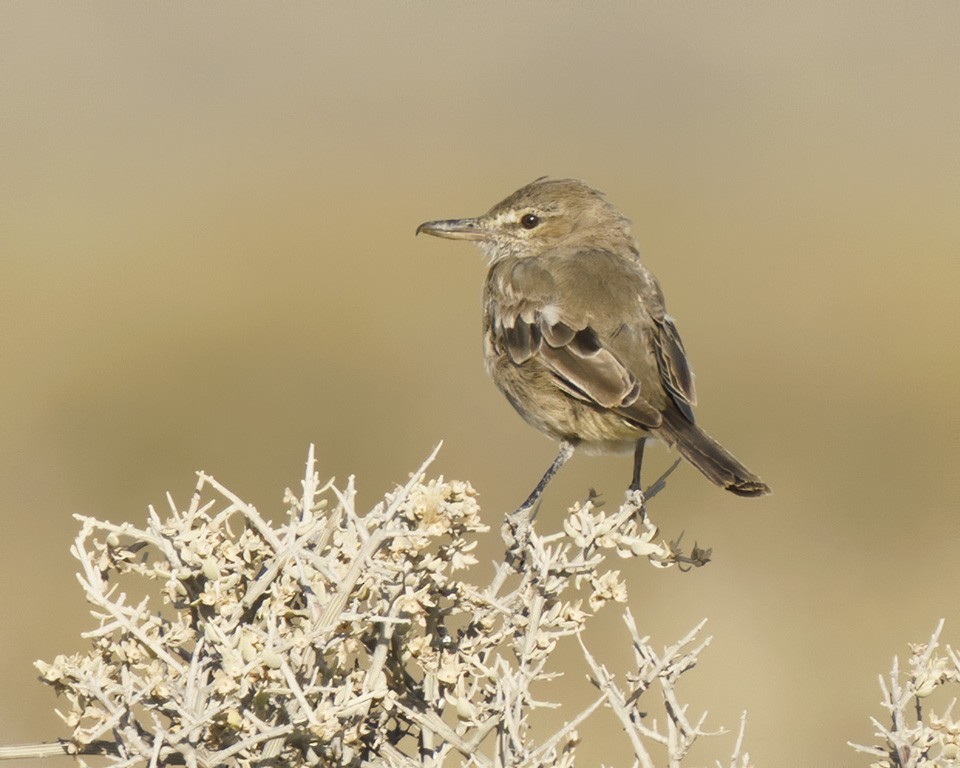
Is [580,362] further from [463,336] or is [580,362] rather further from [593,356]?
[463,336]

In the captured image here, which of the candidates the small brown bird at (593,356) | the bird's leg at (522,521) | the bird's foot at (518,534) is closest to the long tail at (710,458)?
the small brown bird at (593,356)

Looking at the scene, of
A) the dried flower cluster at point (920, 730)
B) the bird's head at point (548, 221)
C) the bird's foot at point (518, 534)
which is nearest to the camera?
the dried flower cluster at point (920, 730)

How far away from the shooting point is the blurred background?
10.2 m

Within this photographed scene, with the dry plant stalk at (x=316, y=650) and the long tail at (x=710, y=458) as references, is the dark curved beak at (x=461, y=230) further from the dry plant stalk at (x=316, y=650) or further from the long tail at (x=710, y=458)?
the dry plant stalk at (x=316, y=650)

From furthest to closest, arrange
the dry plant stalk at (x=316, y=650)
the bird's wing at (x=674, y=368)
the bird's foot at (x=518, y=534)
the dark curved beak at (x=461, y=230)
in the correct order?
the dark curved beak at (x=461, y=230) < the bird's wing at (x=674, y=368) < the bird's foot at (x=518, y=534) < the dry plant stalk at (x=316, y=650)

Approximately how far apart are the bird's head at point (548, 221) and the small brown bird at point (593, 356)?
0.06 metres

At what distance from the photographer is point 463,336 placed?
50.8ft

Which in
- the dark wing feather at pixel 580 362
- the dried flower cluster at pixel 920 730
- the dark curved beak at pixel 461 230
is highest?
the dark curved beak at pixel 461 230

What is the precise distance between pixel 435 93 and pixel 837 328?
20.7 m

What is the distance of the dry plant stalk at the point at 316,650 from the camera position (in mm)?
2998

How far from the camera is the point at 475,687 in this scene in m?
3.42

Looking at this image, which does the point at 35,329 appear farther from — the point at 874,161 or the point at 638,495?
the point at 874,161

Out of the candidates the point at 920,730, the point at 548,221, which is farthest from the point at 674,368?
the point at 920,730

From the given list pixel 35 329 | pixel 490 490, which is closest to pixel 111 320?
pixel 35 329
